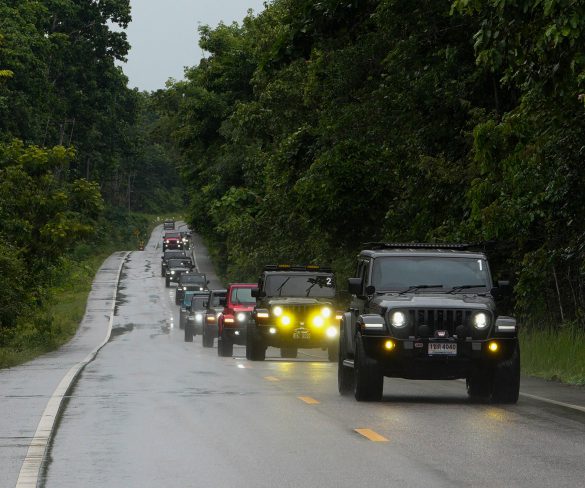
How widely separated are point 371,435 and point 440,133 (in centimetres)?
2244

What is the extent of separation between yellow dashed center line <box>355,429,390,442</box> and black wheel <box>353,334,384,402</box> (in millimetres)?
3883

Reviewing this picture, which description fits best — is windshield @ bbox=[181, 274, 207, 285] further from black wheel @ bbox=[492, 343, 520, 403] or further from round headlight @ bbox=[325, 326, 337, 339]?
black wheel @ bbox=[492, 343, 520, 403]

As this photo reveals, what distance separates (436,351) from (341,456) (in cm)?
609

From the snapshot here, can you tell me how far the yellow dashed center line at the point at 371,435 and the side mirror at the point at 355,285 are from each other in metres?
5.37

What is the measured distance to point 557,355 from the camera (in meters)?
25.7

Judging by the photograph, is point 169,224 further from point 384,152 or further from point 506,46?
point 506,46

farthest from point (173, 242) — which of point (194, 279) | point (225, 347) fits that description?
point (225, 347)

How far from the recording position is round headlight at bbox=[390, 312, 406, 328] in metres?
18.4

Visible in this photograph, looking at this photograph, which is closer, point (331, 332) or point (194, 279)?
point (331, 332)

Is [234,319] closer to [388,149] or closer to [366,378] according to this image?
[388,149]

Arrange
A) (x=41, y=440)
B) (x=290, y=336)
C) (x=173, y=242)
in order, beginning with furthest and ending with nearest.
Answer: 1. (x=173, y=242)
2. (x=290, y=336)
3. (x=41, y=440)

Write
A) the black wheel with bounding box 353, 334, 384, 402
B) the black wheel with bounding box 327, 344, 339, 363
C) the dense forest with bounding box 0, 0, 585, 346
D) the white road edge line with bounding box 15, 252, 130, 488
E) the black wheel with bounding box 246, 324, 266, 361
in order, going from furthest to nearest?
the black wheel with bounding box 246, 324, 266, 361 < the black wheel with bounding box 327, 344, 339, 363 < the dense forest with bounding box 0, 0, 585, 346 < the black wheel with bounding box 353, 334, 384, 402 < the white road edge line with bounding box 15, 252, 130, 488

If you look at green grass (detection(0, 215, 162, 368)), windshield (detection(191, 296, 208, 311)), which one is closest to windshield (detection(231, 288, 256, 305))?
green grass (detection(0, 215, 162, 368))

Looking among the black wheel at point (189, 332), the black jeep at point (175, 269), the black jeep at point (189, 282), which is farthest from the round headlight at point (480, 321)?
the black jeep at point (175, 269)
